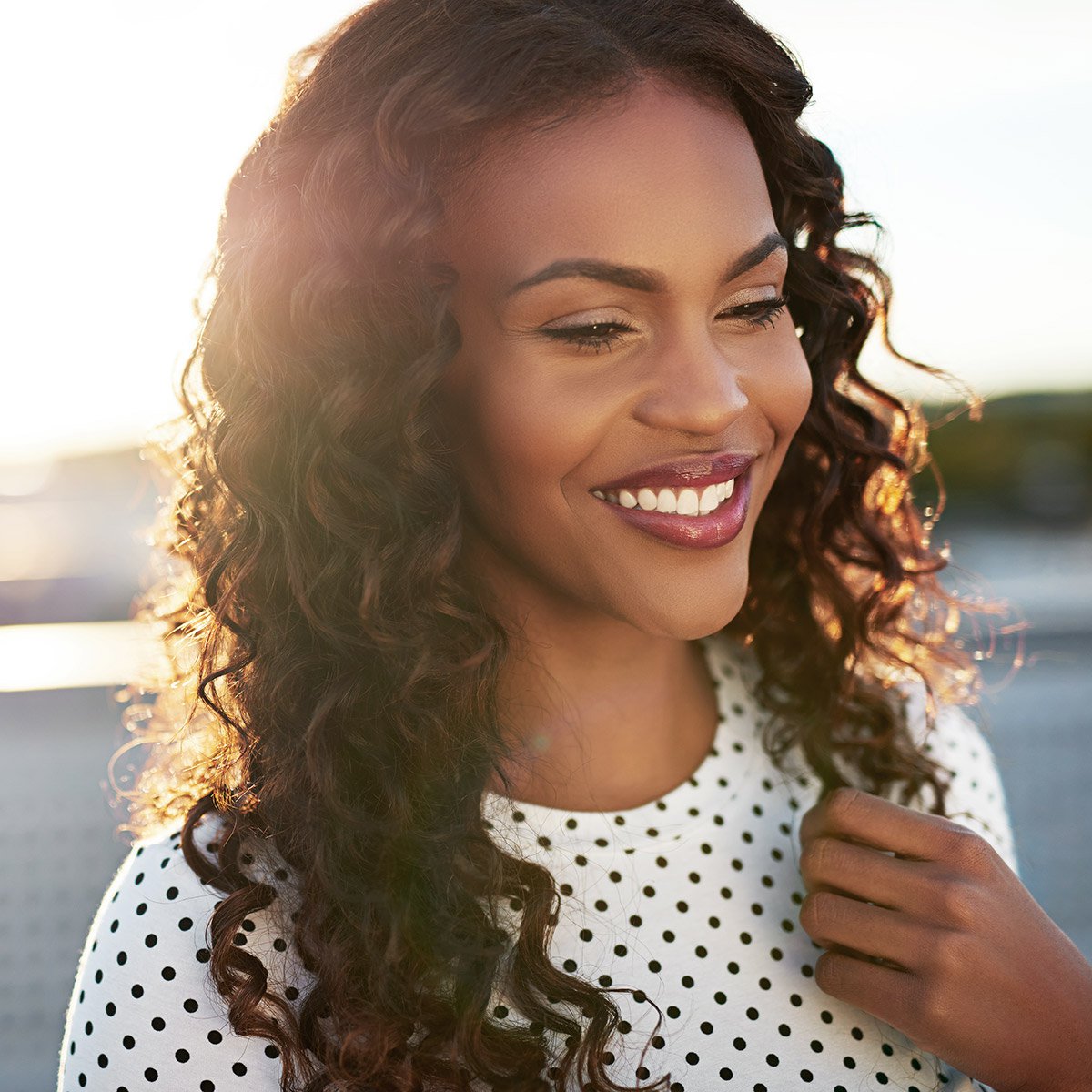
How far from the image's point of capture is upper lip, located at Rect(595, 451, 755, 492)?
1.45 meters

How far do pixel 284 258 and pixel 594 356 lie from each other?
0.45 metres

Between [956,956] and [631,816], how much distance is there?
0.48 meters

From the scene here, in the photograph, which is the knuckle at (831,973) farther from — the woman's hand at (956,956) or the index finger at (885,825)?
the index finger at (885,825)

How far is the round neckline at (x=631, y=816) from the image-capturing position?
159 centimetres

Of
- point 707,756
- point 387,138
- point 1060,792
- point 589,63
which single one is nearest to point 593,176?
point 589,63

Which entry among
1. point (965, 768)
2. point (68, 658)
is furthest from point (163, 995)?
point (68, 658)

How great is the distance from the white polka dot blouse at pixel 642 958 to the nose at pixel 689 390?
0.59 m

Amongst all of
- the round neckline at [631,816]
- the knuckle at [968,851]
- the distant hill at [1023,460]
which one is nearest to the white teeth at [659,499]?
the round neckline at [631,816]

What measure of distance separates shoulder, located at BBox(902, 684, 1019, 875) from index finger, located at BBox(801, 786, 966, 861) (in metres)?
0.40

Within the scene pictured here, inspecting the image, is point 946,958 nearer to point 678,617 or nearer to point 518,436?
point 678,617

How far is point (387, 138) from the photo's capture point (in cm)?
144

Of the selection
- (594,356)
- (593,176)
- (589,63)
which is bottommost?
(594,356)

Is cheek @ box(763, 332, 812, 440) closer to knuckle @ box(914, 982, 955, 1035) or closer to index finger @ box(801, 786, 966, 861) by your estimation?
index finger @ box(801, 786, 966, 861)

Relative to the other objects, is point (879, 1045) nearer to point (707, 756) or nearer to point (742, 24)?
point (707, 756)
